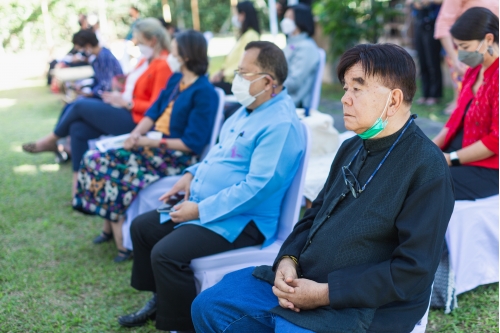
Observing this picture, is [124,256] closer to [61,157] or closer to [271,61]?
[271,61]

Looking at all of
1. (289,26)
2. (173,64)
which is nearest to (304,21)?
(289,26)

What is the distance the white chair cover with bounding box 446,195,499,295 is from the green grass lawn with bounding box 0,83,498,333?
16 centimetres

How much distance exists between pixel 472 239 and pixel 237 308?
4.62ft

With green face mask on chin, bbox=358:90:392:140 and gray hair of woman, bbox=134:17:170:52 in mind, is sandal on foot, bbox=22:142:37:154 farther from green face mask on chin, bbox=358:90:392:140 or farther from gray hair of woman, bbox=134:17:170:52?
green face mask on chin, bbox=358:90:392:140

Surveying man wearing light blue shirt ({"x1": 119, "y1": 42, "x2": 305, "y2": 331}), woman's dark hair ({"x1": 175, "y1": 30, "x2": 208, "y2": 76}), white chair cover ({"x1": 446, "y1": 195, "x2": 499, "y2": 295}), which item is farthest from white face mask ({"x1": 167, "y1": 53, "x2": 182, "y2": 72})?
white chair cover ({"x1": 446, "y1": 195, "x2": 499, "y2": 295})

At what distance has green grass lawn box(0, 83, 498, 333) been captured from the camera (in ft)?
9.24

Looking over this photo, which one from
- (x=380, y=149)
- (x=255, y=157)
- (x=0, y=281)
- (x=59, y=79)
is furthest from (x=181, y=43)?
(x=59, y=79)

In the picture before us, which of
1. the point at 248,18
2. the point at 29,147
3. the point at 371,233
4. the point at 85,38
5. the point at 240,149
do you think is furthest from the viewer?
the point at 248,18

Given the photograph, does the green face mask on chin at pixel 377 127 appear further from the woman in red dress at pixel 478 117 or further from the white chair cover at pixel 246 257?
the woman in red dress at pixel 478 117

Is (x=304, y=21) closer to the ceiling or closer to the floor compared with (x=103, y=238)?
closer to the ceiling

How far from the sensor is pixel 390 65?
1.75 metres

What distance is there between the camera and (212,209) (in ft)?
8.30

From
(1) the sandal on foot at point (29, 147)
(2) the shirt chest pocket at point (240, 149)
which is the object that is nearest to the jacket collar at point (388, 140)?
(2) the shirt chest pocket at point (240, 149)

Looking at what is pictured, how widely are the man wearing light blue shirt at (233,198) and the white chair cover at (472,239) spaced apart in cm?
89
